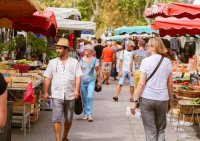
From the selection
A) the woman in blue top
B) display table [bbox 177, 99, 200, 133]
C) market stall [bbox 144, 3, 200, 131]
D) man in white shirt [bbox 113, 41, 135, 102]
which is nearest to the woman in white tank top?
market stall [bbox 144, 3, 200, 131]

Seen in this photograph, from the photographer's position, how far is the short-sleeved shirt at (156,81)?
23.7 feet

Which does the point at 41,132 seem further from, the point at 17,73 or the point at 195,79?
the point at 195,79

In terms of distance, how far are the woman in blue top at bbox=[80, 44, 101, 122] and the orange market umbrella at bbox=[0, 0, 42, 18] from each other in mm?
1625

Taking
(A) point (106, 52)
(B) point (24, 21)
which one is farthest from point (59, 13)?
(B) point (24, 21)

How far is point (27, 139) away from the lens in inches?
365

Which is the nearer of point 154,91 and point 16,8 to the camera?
point 154,91

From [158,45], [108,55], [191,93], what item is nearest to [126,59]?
[191,93]

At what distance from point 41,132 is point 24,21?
12.1ft

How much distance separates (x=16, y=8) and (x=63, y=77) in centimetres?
300

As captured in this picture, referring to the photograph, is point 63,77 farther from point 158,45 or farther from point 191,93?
point 191,93

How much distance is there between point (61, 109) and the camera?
8375 mm

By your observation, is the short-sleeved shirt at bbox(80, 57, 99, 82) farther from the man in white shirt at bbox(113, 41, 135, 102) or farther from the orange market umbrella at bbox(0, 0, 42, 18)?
the man in white shirt at bbox(113, 41, 135, 102)

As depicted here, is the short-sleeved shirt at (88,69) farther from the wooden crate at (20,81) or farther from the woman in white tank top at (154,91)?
the woman in white tank top at (154,91)

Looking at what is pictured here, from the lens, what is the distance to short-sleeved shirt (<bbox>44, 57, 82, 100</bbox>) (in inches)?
332
